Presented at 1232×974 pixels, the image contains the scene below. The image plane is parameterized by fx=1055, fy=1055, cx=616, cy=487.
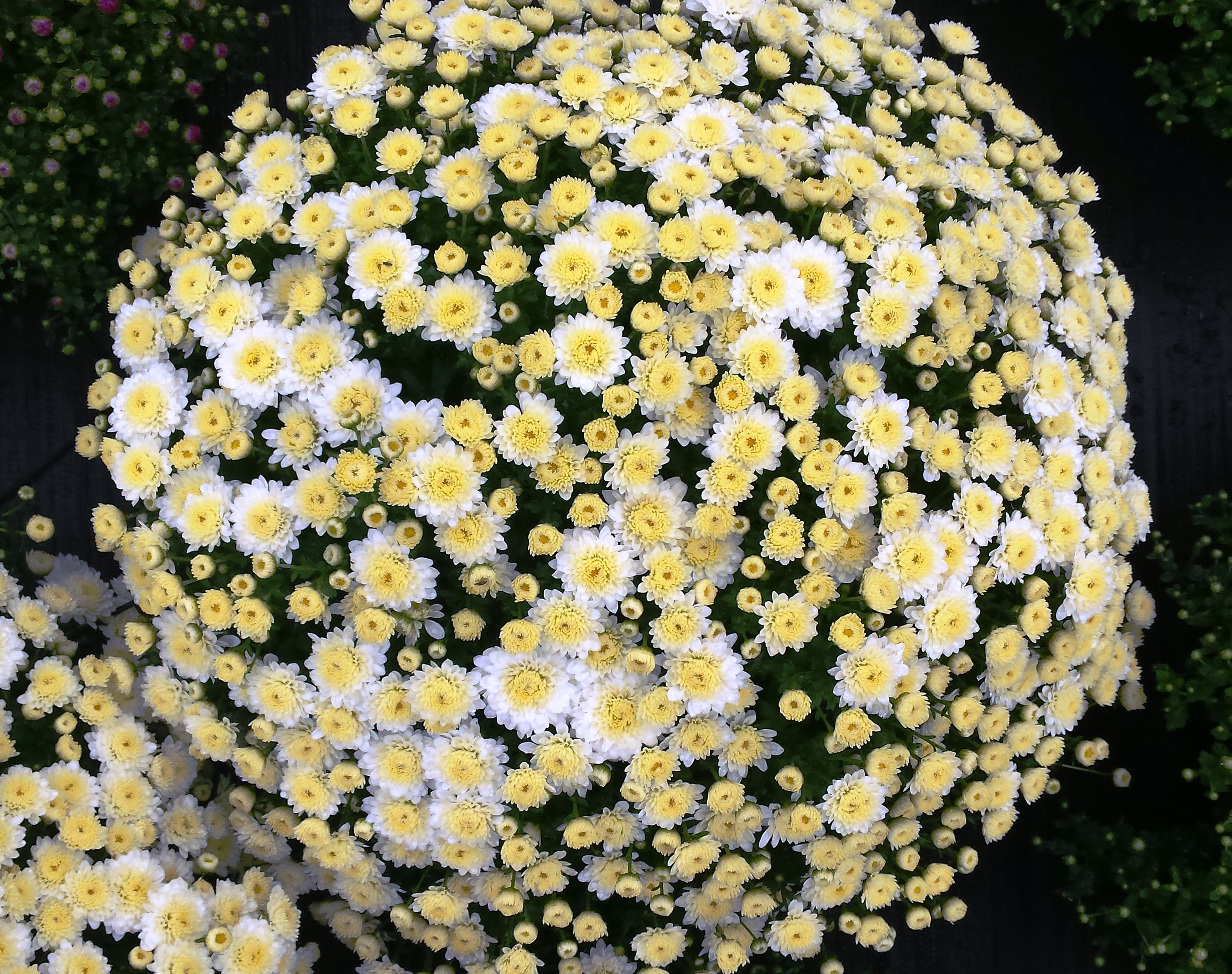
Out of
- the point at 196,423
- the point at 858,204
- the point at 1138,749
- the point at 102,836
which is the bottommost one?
the point at 102,836

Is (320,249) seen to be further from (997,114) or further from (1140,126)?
(1140,126)

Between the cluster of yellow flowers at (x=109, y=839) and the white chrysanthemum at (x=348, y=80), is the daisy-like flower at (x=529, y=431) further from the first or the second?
the cluster of yellow flowers at (x=109, y=839)

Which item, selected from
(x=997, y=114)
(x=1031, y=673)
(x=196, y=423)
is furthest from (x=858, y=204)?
(x=196, y=423)

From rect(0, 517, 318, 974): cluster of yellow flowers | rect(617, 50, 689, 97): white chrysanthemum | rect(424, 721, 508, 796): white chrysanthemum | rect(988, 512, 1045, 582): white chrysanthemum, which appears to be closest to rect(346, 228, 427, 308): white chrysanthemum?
rect(617, 50, 689, 97): white chrysanthemum

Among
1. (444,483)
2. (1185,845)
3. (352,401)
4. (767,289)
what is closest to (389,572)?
(444,483)

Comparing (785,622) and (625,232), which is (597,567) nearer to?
(785,622)

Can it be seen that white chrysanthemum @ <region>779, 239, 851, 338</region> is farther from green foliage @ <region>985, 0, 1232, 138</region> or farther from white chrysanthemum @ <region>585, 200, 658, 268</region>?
green foliage @ <region>985, 0, 1232, 138</region>

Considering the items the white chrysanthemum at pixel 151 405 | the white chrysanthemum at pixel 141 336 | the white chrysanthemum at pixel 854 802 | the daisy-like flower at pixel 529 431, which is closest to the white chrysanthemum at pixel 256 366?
the white chrysanthemum at pixel 151 405
